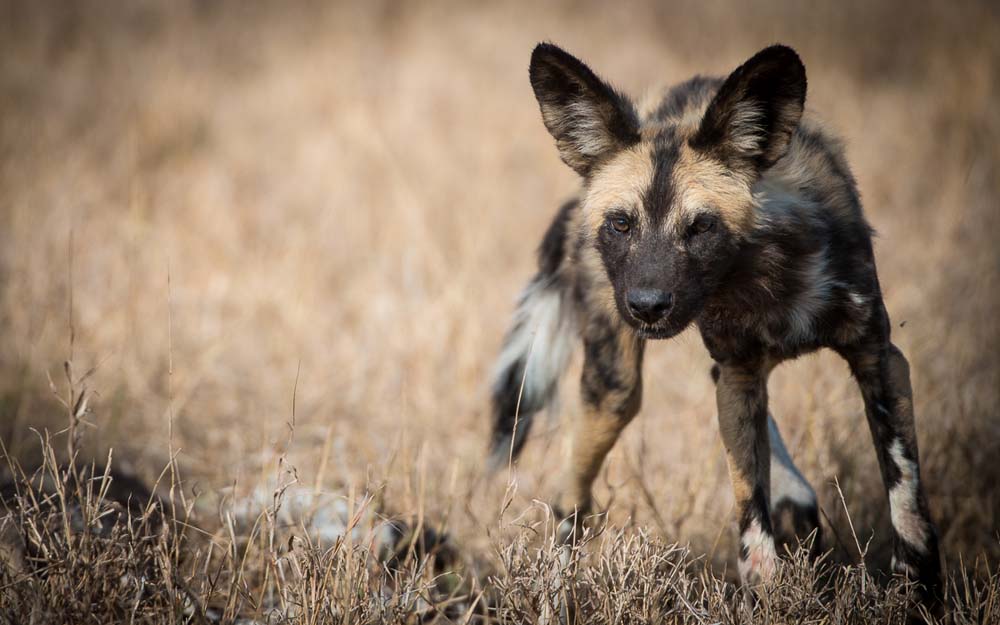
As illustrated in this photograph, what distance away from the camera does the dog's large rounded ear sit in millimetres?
2275

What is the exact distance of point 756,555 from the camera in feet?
8.27

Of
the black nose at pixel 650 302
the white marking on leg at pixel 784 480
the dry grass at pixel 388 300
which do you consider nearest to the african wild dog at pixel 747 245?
the black nose at pixel 650 302

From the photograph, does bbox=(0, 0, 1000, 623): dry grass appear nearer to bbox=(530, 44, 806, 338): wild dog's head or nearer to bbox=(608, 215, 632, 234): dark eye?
bbox=(530, 44, 806, 338): wild dog's head

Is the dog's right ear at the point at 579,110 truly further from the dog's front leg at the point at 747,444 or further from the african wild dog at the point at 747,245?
the dog's front leg at the point at 747,444

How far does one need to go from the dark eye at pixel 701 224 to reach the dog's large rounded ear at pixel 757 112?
6.8 inches

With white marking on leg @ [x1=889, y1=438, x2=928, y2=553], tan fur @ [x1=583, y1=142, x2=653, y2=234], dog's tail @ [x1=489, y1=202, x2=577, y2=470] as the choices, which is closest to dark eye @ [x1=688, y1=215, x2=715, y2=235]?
tan fur @ [x1=583, y1=142, x2=653, y2=234]

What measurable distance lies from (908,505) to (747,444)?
42 cm

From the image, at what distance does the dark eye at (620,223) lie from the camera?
2.44 m

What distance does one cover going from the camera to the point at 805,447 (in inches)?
138

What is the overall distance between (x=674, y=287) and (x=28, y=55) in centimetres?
773

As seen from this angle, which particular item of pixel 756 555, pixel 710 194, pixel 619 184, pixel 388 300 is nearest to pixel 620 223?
pixel 619 184

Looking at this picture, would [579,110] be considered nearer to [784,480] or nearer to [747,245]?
[747,245]

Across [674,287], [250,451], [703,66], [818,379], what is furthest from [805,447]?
[703,66]

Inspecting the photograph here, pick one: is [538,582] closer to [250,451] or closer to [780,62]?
[780,62]
